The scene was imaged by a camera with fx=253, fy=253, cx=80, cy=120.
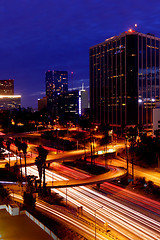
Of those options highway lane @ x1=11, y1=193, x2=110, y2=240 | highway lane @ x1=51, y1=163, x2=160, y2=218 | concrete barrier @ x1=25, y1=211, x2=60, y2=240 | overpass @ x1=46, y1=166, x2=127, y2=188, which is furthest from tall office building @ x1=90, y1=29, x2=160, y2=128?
concrete barrier @ x1=25, y1=211, x2=60, y2=240

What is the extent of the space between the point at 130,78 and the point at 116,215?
126m

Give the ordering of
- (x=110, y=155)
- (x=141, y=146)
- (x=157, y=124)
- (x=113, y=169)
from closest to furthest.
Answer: (x=113, y=169) → (x=141, y=146) → (x=110, y=155) → (x=157, y=124)

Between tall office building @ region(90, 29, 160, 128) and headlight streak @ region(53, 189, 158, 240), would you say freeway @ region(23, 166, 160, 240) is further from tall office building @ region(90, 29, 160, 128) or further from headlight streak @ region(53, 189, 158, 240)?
tall office building @ region(90, 29, 160, 128)

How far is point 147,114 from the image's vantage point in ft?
531

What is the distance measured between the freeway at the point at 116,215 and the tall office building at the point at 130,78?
101m

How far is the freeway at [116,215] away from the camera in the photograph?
3494 cm

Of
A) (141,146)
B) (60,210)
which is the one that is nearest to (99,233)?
(60,210)

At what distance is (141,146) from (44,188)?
41508 mm

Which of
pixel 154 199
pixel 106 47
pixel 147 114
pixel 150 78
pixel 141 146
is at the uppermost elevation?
pixel 106 47

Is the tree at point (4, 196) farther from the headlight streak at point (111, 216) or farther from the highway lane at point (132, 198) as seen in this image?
the highway lane at point (132, 198)

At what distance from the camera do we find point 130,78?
157 m

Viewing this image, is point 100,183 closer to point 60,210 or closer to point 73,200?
point 73,200

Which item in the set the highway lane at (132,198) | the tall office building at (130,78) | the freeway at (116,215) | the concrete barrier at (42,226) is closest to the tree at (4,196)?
the concrete barrier at (42,226)

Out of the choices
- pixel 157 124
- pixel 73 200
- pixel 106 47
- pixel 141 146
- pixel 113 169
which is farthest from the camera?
pixel 106 47
